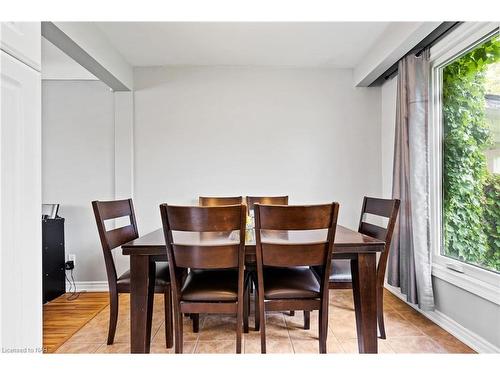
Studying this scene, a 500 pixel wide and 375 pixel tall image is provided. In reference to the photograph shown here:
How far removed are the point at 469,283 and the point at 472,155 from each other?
0.87 metres

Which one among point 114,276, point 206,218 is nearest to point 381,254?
point 206,218

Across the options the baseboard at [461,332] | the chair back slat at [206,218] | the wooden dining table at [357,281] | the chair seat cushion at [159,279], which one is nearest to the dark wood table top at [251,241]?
the wooden dining table at [357,281]

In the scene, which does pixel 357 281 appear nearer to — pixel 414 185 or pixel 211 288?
pixel 211 288

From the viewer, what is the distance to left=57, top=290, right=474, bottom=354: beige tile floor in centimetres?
201

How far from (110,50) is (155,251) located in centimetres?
213

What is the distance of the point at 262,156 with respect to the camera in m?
3.41

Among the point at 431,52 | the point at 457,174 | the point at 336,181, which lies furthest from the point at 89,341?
the point at 431,52

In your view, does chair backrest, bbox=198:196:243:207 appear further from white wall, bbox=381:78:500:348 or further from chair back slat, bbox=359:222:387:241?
white wall, bbox=381:78:500:348

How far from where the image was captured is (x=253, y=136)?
3406mm

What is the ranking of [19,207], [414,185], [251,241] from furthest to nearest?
[414,185]
[251,241]
[19,207]

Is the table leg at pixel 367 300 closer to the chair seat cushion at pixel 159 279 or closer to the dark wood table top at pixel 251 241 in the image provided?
the dark wood table top at pixel 251 241

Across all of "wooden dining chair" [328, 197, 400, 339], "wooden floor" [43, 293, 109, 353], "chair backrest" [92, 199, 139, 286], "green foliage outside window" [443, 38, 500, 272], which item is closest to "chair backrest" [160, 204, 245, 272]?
"chair backrest" [92, 199, 139, 286]

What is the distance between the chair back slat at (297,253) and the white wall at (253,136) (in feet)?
6.03
